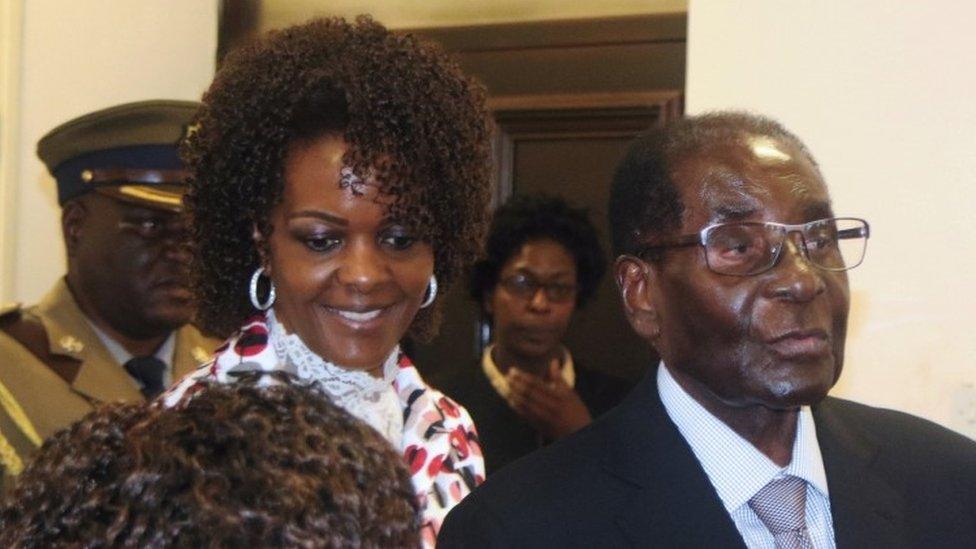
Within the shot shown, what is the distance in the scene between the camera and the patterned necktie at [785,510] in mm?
1687

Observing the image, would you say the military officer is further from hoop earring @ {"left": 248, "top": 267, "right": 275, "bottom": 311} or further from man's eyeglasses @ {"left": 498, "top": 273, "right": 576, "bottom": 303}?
man's eyeglasses @ {"left": 498, "top": 273, "right": 576, "bottom": 303}

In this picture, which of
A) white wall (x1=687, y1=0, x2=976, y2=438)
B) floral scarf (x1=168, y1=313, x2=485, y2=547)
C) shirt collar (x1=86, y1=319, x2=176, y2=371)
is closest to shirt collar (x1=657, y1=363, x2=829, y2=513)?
floral scarf (x1=168, y1=313, x2=485, y2=547)

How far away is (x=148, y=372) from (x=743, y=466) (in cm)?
144

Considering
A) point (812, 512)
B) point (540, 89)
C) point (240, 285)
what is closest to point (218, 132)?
point (240, 285)

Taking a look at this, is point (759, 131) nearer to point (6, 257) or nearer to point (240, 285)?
point (240, 285)

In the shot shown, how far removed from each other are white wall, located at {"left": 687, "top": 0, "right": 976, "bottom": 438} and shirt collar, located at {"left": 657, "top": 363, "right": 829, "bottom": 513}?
3.26 feet

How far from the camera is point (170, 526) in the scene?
943 mm

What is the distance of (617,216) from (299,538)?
104 centimetres

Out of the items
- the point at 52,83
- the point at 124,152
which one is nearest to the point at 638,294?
the point at 124,152

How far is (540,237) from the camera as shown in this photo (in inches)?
129

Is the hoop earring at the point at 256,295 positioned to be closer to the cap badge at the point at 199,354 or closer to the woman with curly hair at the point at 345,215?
the woman with curly hair at the point at 345,215

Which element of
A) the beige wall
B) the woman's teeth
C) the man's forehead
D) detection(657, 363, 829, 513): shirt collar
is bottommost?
detection(657, 363, 829, 513): shirt collar

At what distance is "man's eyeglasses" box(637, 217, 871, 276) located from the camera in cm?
171

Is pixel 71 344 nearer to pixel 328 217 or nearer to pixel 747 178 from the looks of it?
pixel 328 217
